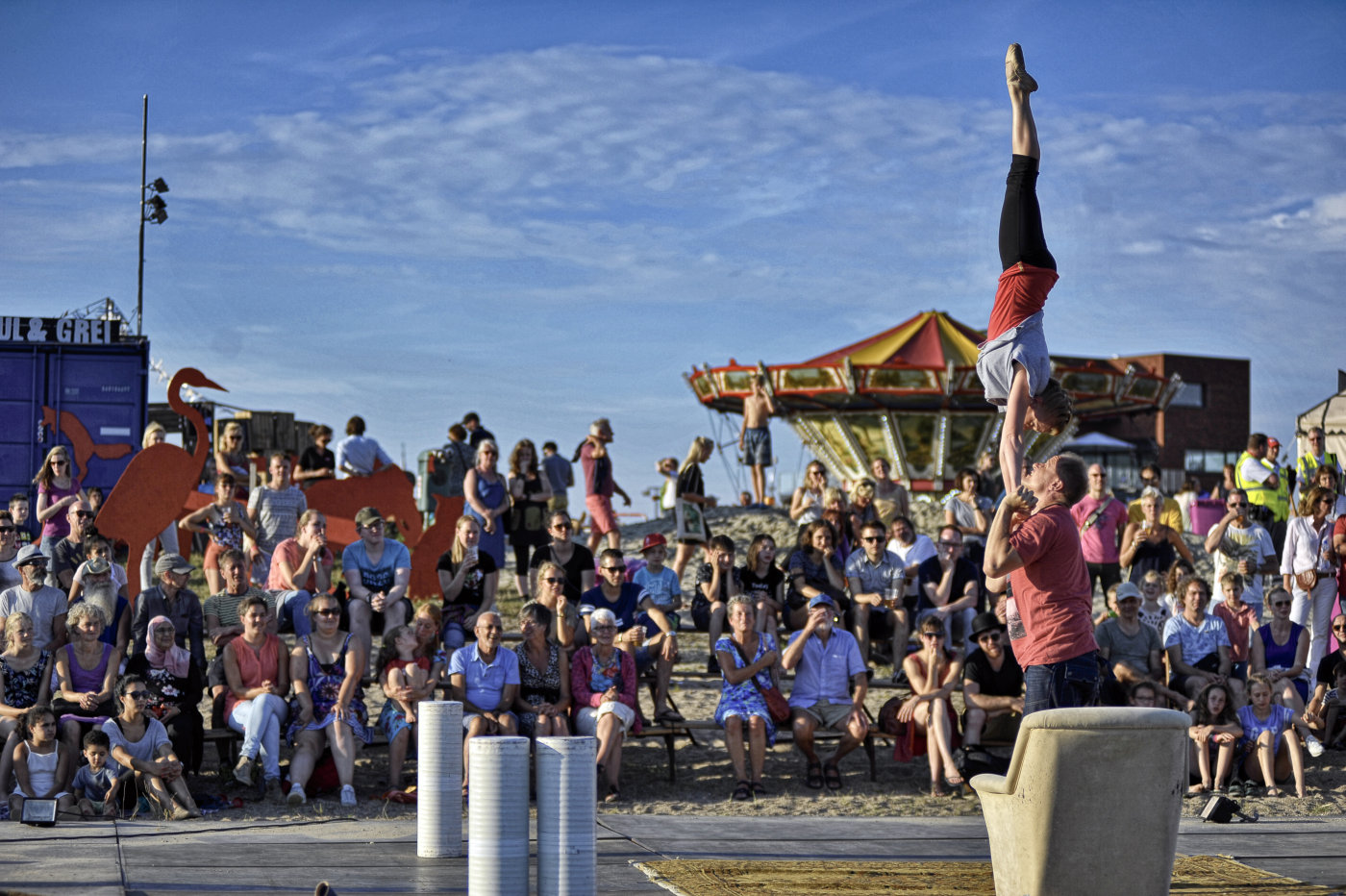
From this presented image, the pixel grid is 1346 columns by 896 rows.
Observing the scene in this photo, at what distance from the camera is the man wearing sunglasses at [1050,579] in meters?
5.24

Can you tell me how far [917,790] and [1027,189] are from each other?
493 centimetres

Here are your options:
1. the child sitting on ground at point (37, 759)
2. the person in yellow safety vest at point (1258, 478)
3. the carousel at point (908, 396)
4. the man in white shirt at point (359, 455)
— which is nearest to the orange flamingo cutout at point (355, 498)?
the man in white shirt at point (359, 455)

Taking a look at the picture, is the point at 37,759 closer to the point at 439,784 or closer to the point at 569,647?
the point at 439,784

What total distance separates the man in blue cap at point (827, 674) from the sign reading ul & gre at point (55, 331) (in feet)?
30.4

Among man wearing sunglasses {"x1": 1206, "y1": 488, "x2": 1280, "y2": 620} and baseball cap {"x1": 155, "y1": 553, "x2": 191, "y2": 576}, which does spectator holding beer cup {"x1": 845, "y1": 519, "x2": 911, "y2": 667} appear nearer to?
man wearing sunglasses {"x1": 1206, "y1": 488, "x2": 1280, "y2": 620}

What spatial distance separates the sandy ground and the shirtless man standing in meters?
9.38

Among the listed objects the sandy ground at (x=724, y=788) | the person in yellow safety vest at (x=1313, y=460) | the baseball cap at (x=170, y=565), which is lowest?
the sandy ground at (x=724, y=788)

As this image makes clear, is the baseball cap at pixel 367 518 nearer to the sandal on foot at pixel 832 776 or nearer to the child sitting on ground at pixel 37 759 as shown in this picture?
the child sitting on ground at pixel 37 759

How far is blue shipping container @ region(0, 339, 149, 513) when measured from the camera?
15031 millimetres

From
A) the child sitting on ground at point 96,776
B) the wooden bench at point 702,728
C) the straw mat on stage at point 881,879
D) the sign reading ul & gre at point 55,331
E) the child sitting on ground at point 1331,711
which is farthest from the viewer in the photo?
the sign reading ul & gre at point 55,331

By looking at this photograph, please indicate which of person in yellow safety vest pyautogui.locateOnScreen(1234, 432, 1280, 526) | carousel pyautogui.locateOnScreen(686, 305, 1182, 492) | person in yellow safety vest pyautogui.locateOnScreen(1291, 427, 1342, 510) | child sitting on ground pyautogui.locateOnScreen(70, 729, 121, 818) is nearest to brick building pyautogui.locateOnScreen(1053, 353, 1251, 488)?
carousel pyautogui.locateOnScreen(686, 305, 1182, 492)

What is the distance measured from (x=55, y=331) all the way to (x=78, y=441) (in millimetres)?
1258

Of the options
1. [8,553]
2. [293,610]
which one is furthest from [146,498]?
[293,610]

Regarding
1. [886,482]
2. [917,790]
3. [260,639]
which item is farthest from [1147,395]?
[260,639]
